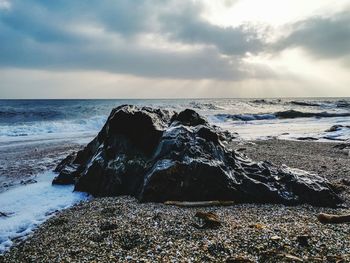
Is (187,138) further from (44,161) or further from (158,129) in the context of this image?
(44,161)

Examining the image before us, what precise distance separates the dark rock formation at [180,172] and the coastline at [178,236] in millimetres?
456

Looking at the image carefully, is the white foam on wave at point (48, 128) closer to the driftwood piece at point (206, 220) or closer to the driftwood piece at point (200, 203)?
the driftwood piece at point (200, 203)

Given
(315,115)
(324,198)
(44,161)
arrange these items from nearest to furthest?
(324,198)
(44,161)
(315,115)

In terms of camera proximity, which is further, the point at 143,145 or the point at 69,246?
the point at 143,145

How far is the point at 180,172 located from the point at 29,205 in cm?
383

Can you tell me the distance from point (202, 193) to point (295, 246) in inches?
107

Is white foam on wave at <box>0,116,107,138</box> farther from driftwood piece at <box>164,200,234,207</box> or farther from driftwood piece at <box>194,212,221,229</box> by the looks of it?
driftwood piece at <box>194,212,221,229</box>

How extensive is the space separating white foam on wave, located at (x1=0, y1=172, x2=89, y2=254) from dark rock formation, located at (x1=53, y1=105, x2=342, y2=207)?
51 centimetres

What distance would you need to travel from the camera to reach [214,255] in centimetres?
411

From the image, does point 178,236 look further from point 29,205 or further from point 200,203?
point 29,205

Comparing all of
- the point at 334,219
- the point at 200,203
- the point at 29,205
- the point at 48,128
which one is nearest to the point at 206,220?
the point at 200,203

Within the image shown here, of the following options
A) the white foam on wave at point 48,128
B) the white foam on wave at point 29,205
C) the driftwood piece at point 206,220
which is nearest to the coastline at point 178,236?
the driftwood piece at point 206,220

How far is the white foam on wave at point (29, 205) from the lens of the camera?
579cm

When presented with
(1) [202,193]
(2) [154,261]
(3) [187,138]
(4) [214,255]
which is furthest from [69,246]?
(3) [187,138]
